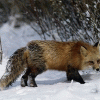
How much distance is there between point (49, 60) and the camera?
4203 mm

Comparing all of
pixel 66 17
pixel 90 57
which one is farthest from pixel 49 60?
pixel 66 17

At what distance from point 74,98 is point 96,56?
5.72 feet

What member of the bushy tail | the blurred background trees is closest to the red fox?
the bushy tail

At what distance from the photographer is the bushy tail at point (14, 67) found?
402 cm

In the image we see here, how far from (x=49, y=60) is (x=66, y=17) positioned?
15.4 feet

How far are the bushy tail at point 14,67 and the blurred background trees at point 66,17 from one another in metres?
3.23

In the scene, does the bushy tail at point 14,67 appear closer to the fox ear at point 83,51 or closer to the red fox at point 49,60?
the red fox at point 49,60

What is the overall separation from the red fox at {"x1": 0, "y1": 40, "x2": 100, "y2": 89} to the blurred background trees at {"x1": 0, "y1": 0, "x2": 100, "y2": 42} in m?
2.36

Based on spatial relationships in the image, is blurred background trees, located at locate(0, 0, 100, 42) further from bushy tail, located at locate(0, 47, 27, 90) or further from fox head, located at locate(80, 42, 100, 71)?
bushy tail, located at locate(0, 47, 27, 90)

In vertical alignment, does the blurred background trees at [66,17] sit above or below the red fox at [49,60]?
above

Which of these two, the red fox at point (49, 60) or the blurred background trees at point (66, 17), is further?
the blurred background trees at point (66, 17)

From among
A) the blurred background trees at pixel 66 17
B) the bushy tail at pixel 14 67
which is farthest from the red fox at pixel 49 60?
the blurred background trees at pixel 66 17

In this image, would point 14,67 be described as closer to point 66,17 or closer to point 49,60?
point 49,60

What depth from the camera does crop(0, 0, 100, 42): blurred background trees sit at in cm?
673
